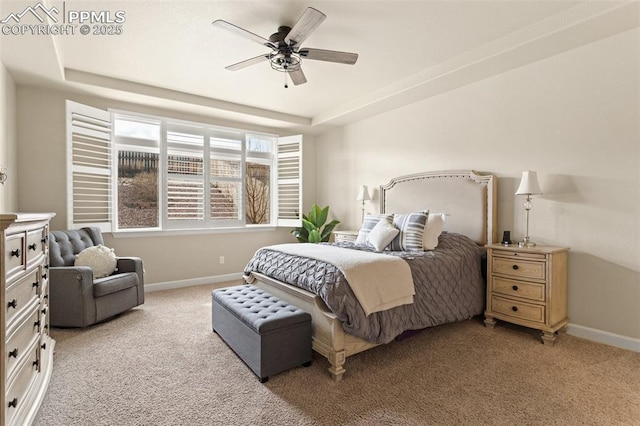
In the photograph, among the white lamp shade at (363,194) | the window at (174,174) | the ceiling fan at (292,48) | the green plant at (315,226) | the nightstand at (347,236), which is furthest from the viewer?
the green plant at (315,226)

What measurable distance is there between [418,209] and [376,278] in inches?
82.1

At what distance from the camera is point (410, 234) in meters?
3.38

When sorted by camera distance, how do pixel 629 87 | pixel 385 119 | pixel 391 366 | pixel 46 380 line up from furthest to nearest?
pixel 385 119, pixel 629 87, pixel 391 366, pixel 46 380

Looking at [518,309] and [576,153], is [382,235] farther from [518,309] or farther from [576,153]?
[576,153]

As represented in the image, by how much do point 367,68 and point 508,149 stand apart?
1799 mm

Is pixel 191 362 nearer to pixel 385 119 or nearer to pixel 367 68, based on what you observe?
pixel 367 68

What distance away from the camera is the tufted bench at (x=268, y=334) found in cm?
221

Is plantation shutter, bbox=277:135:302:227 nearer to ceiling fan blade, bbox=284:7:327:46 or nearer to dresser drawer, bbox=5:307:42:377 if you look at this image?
ceiling fan blade, bbox=284:7:327:46

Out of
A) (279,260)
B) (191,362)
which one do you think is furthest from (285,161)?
(191,362)

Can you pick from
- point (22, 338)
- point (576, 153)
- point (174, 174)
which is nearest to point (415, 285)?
point (576, 153)

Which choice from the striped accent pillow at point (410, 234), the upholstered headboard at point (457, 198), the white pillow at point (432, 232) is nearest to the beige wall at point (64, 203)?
the upholstered headboard at point (457, 198)

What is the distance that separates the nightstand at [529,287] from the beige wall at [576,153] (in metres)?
0.27

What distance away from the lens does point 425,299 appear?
9.15 ft

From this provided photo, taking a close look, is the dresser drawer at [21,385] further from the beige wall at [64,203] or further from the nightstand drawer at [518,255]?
the nightstand drawer at [518,255]
